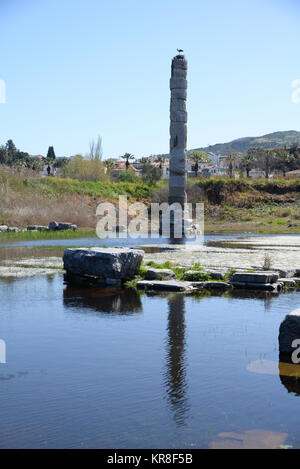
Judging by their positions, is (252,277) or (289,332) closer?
(289,332)

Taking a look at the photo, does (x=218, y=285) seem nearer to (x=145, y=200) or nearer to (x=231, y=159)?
(x=145, y=200)

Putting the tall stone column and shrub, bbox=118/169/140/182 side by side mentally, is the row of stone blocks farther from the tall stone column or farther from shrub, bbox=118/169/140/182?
shrub, bbox=118/169/140/182

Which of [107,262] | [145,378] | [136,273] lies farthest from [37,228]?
[145,378]

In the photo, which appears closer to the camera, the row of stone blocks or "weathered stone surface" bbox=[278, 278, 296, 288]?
the row of stone blocks

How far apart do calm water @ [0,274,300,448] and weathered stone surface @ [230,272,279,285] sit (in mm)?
2081

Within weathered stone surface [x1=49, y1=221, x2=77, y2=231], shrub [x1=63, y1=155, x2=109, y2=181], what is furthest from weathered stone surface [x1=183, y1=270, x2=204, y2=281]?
shrub [x1=63, y1=155, x2=109, y2=181]

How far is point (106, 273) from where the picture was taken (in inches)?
530

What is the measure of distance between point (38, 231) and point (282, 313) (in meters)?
22.0

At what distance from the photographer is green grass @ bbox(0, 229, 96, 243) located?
27.2m

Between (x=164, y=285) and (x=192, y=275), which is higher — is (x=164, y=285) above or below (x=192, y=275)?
below

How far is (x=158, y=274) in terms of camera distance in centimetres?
1357

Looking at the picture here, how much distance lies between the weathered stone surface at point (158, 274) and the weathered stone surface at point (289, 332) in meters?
6.35

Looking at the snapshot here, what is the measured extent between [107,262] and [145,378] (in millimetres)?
6981
